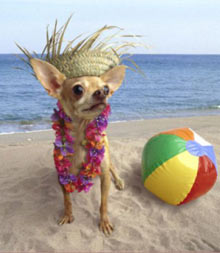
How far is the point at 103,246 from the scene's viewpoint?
3.03m

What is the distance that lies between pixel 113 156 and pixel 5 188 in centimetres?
186

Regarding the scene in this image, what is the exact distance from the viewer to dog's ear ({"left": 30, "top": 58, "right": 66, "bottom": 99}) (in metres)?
2.62

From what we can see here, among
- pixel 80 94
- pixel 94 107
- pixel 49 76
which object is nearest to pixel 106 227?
pixel 94 107

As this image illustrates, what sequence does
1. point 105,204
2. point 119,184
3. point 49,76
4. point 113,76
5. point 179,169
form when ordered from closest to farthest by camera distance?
point 49,76, point 113,76, point 105,204, point 179,169, point 119,184

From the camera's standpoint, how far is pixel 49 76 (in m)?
2.69

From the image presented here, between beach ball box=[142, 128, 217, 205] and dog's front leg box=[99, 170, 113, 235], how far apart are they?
682 millimetres

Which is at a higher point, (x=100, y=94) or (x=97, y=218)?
(x=100, y=94)

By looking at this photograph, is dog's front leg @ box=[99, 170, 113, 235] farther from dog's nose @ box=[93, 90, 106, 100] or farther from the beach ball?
dog's nose @ box=[93, 90, 106, 100]

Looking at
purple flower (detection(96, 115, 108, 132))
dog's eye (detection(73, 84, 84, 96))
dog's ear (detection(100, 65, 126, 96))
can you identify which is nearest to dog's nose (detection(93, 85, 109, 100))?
dog's eye (detection(73, 84, 84, 96))

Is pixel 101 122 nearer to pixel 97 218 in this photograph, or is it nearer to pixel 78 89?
pixel 78 89

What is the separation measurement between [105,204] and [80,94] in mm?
1416

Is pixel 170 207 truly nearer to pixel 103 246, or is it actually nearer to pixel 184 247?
pixel 184 247

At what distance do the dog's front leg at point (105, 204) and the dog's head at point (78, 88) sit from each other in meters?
0.84

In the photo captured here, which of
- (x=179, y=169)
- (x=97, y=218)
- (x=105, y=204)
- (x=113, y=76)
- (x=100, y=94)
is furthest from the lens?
(x=97, y=218)
